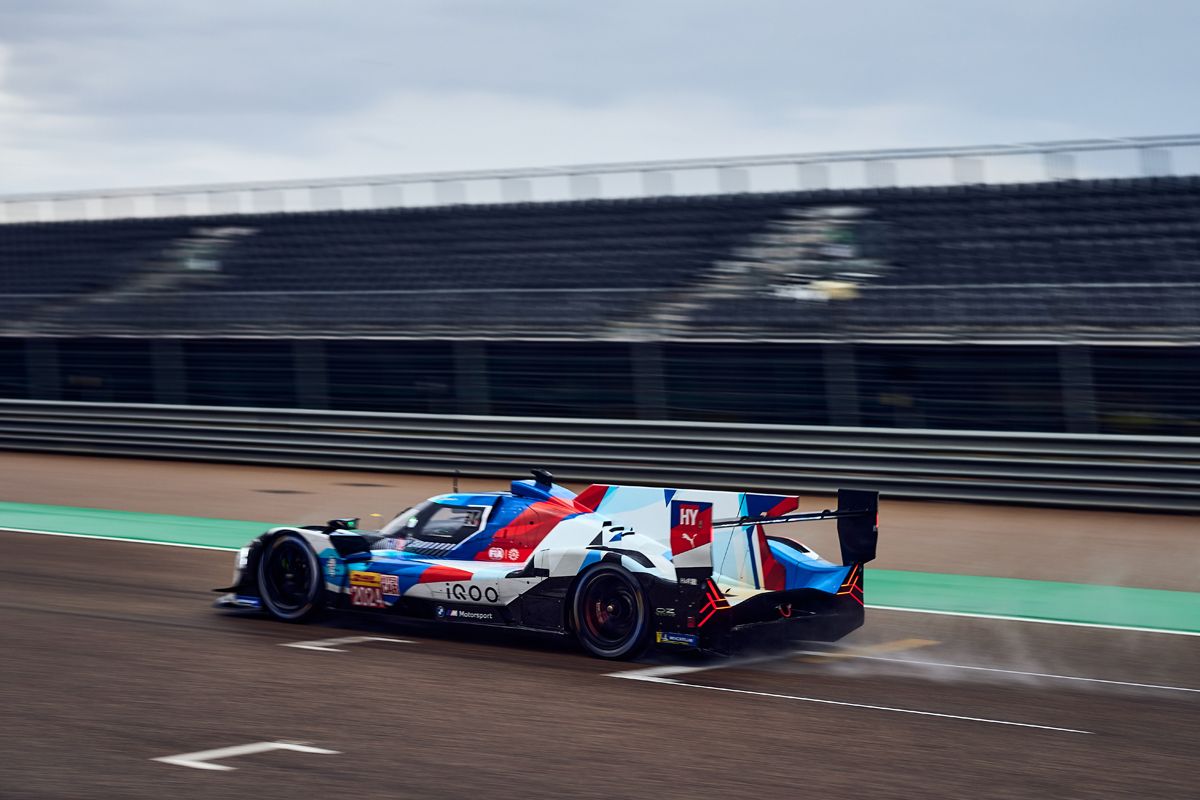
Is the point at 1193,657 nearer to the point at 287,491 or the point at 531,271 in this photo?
the point at 287,491

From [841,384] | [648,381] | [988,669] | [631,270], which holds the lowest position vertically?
[988,669]

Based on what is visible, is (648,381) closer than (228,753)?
No

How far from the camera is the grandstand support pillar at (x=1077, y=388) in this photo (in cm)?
1521

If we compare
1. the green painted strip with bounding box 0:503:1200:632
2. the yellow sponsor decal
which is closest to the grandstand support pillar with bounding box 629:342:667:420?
the green painted strip with bounding box 0:503:1200:632

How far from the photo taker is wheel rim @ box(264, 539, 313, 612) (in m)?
9.52

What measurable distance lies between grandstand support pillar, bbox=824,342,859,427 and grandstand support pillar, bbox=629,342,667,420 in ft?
7.34

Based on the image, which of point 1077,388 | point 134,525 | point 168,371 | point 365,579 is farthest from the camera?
point 168,371

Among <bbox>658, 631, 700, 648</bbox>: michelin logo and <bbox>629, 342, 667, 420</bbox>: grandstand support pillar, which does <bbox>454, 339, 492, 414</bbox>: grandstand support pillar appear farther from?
<bbox>658, 631, 700, 648</bbox>: michelin logo

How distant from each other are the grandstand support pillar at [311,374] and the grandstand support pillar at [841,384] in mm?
7746

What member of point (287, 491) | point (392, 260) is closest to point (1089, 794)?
point (287, 491)

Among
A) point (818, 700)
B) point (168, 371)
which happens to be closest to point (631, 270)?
point (168, 371)

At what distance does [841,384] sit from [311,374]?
8.21 m

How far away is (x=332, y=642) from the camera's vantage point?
8.92m

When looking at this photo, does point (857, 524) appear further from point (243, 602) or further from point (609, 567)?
point (243, 602)
